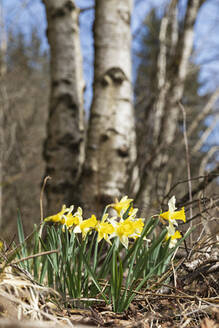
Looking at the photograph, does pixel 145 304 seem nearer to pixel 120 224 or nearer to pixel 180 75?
pixel 120 224

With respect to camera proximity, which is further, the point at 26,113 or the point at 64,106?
the point at 26,113

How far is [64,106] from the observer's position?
2.53 metres

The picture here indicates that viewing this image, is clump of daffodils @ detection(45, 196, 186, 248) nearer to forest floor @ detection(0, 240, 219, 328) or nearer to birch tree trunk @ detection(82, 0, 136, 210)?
forest floor @ detection(0, 240, 219, 328)

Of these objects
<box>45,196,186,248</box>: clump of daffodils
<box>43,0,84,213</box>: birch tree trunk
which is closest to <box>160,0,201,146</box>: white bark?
<box>43,0,84,213</box>: birch tree trunk

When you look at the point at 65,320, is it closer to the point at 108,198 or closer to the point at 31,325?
the point at 31,325

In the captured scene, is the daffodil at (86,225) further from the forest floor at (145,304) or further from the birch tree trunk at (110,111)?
the birch tree trunk at (110,111)

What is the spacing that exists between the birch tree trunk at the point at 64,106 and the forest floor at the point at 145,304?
1.52 meters

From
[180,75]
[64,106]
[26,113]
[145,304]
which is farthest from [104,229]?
[26,113]

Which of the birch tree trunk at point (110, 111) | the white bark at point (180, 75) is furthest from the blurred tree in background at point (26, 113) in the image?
the birch tree trunk at point (110, 111)

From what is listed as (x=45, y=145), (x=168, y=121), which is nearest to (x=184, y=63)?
(x=168, y=121)

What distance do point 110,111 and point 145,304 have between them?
1.68m

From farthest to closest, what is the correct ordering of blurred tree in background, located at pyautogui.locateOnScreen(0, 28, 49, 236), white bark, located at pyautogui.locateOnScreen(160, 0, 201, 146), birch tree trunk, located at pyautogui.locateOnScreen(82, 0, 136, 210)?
1. blurred tree in background, located at pyautogui.locateOnScreen(0, 28, 49, 236)
2. white bark, located at pyautogui.locateOnScreen(160, 0, 201, 146)
3. birch tree trunk, located at pyautogui.locateOnScreen(82, 0, 136, 210)

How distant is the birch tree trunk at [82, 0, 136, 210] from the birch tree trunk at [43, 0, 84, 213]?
24 centimetres

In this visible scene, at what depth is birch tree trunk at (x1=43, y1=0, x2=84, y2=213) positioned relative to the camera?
8.04 feet
